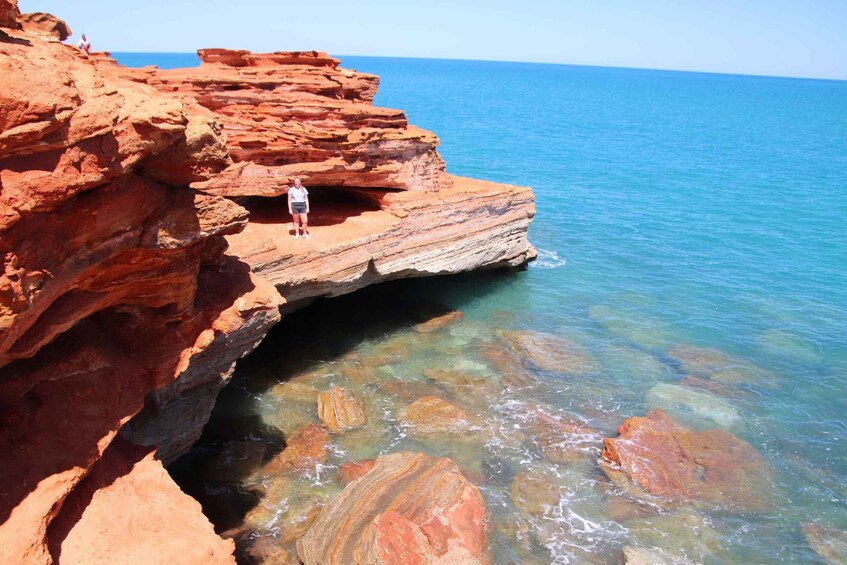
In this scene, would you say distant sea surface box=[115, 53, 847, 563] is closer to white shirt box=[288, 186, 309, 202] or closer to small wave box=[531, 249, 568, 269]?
small wave box=[531, 249, 568, 269]

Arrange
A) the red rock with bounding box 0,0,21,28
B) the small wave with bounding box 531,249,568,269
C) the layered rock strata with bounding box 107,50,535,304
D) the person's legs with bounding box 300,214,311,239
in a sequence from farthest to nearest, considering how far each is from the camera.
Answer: the small wave with bounding box 531,249,568,269, the person's legs with bounding box 300,214,311,239, the layered rock strata with bounding box 107,50,535,304, the red rock with bounding box 0,0,21,28

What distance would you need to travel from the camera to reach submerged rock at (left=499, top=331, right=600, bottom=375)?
60.4 ft

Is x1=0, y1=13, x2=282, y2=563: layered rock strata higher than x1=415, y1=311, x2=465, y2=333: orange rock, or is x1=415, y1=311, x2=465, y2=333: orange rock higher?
x1=0, y1=13, x2=282, y2=563: layered rock strata

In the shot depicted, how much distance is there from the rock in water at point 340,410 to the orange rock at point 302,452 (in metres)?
0.34

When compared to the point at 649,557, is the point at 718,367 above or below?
above

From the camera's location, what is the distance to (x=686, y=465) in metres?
14.3

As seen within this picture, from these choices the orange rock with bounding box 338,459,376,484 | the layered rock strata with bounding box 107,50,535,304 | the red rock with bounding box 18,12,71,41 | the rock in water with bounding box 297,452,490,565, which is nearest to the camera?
the rock in water with bounding box 297,452,490,565

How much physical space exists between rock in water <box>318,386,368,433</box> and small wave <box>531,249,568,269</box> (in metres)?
13.4

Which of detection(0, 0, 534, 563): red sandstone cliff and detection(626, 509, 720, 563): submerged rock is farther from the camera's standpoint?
detection(626, 509, 720, 563): submerged rock

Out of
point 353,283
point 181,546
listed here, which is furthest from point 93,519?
point 353,283

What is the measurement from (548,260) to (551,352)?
9.16 metres

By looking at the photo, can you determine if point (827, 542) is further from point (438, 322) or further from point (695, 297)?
point (695, 297)

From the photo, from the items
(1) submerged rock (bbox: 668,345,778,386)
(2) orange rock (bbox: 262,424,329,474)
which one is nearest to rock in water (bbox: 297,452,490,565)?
(2) orange rock (bbox: 262,424,329,474)

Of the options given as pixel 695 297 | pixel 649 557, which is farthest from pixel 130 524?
pixel 695 297
